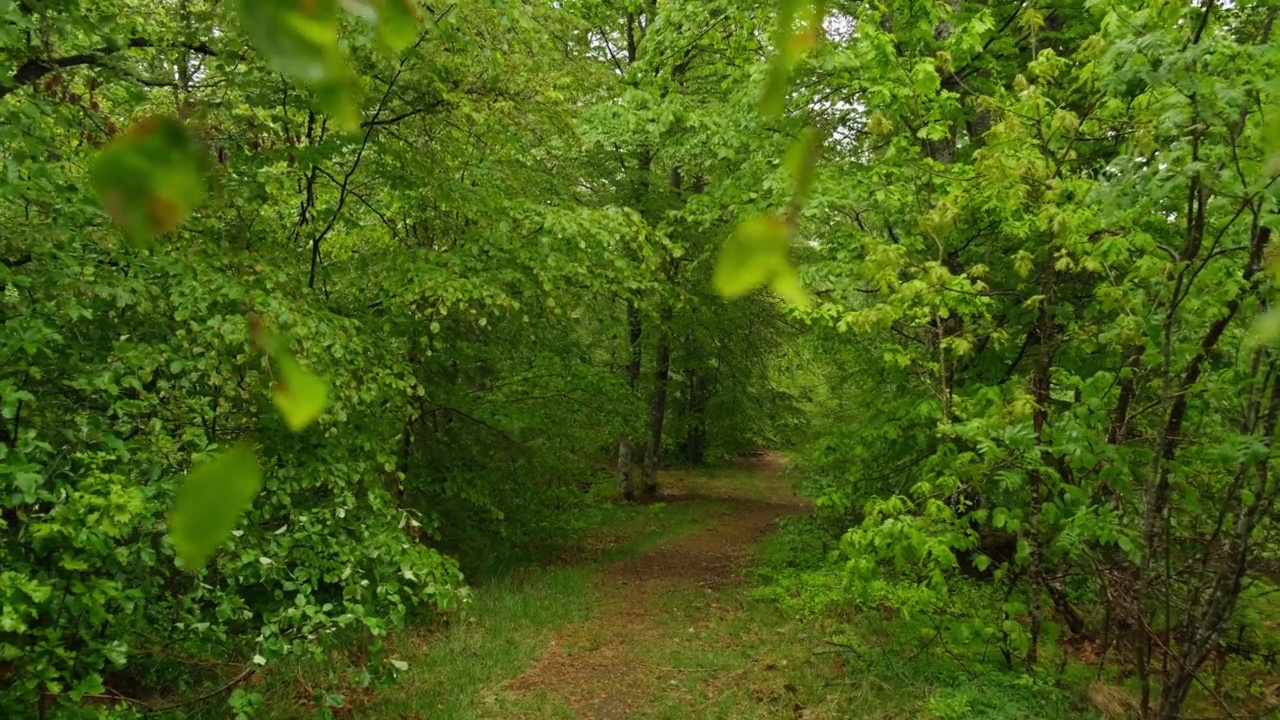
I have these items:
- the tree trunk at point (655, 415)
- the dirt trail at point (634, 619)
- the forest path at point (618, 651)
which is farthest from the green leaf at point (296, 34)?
the tree trunk at point (655, 415)

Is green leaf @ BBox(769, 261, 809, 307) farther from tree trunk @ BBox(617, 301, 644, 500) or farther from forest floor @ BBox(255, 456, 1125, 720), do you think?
tree trunk @ BBox(617, 301, 644, 500)

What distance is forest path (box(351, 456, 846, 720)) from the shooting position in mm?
5371

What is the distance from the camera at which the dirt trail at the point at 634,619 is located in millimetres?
5844

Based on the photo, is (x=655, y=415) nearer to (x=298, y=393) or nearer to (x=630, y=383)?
(x=630, y=383)

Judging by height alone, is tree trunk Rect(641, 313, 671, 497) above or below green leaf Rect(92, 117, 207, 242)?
below

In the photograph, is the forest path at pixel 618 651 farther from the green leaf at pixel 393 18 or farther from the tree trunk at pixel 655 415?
the green leaf at pixel 393 18

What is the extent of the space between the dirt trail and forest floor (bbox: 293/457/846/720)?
0.02m

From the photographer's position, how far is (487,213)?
21.8ft

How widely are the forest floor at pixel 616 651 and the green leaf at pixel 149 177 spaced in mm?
5191

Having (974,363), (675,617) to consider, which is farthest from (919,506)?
(675,617)

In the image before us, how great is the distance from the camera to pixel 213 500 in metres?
0.58

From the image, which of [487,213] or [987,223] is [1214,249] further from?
[487,213]

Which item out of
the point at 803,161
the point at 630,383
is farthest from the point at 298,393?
the point at 630,383

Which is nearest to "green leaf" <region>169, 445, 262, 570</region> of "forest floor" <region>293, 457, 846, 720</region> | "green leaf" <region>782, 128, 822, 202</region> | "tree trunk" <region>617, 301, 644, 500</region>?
"green leaf" <region>782, 128, 822, 202</region>
